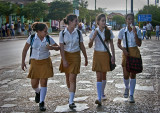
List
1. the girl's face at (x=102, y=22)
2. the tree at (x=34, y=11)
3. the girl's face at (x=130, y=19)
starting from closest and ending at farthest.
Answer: the girl's face at (x=102, y=22) → the girl's face at (x=130, y=19) → the tree at (x=34, y=11)

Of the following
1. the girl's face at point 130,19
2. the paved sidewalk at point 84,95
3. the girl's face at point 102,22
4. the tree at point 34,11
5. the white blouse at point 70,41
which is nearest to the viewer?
the paved sidewalk at point 84,95

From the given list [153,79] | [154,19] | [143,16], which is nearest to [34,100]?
[153,79]

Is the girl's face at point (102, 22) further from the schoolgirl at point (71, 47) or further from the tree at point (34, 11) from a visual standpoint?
the tree at point (34, 11)

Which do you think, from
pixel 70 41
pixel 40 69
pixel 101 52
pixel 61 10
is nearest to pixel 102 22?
pixel 101 52

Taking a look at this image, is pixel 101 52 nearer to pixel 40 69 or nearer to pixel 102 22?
pixel 102 22

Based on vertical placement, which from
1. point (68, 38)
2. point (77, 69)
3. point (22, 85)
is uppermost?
point (68, 38)

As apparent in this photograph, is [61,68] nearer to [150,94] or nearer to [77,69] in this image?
[77,69]

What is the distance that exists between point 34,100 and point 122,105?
1664 millimetres

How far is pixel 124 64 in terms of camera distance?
20.1 ft

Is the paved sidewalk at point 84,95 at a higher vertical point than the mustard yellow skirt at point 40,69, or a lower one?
lower

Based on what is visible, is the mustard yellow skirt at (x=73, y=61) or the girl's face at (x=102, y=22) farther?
the girl's face at (x=102, y=22)

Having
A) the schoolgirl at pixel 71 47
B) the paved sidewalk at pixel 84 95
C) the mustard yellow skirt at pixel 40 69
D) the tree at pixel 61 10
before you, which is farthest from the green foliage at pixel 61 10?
the mustard yellow skirt at pixel 40 69

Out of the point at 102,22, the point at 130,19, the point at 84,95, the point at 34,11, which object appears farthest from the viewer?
the point at 34,11

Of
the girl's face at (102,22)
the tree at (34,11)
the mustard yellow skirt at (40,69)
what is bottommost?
the mustard yellow skirt at (40,69)
